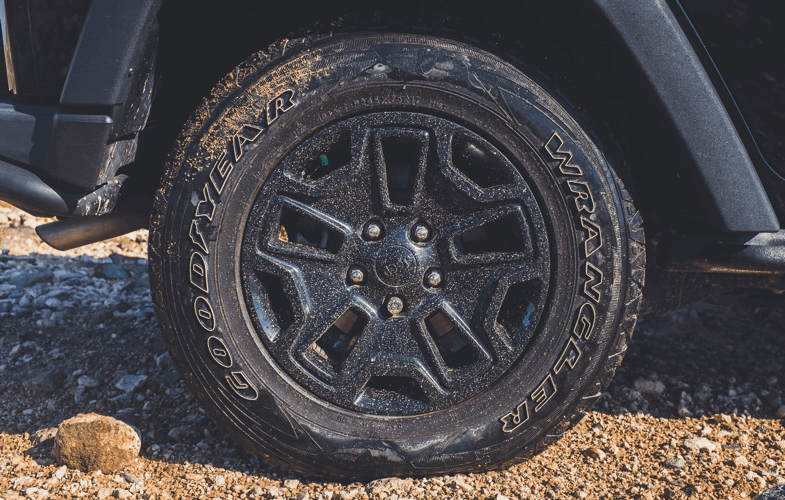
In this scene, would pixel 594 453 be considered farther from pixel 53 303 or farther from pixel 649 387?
pixel 53 303

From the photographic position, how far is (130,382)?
2441 millimetres

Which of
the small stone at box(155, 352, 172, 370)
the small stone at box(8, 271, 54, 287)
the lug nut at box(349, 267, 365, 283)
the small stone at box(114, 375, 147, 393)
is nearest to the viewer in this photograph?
the lug nut at box(349, 267, 365, 283)

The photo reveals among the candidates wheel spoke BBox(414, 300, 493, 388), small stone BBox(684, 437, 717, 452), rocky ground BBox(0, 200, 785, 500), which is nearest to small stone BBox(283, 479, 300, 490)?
rocky ground BBox(0, 200, 785, 500)

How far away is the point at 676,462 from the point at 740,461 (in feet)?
0.71

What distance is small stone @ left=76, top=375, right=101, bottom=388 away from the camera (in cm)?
243

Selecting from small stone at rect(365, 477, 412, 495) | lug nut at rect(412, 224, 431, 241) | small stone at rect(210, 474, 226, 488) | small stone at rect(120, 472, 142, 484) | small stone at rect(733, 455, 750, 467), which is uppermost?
lug nut at rect(412, 224, 431, 241)

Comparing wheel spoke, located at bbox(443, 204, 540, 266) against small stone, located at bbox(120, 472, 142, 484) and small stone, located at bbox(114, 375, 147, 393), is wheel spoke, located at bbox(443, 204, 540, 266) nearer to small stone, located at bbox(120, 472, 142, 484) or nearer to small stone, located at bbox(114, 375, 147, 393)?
small stone, located at bbox(120, 472, 142, 484)

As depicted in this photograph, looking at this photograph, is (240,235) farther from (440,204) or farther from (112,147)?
(440,204)

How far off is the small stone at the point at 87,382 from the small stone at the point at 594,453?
6.30ft

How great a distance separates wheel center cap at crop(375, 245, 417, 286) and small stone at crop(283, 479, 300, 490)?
0.70 m

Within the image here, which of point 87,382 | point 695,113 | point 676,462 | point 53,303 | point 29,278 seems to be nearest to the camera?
point 695,113

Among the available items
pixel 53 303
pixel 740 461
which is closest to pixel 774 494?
pixel 740 461

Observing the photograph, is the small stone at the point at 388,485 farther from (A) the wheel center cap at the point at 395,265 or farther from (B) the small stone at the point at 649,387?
(B) the small stone at the point at 649,387

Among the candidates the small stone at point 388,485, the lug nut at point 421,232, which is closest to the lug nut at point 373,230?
the lug nut at point 421,232
